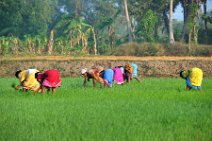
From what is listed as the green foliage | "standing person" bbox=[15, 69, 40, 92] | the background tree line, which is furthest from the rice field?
the green foliage

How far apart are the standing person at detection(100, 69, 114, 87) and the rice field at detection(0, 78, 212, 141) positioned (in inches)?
92.2

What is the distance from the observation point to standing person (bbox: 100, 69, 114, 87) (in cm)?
1476

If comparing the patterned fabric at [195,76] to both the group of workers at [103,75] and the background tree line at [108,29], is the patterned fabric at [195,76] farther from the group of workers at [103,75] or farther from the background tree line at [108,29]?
the background tree line at [108,29]

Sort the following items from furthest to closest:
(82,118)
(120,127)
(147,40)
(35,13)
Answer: (35,13)
(147,40)
(82,118)
(120,127)

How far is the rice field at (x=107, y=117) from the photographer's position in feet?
22.0

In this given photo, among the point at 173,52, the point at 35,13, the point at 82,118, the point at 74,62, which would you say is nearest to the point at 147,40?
the point at 173,52

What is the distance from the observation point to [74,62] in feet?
75.7

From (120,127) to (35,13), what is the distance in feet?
122

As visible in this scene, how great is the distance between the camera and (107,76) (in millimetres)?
14828

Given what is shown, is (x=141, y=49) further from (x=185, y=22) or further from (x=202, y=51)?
(x=185, y=22)

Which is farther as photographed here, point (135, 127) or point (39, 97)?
point (39, 97)

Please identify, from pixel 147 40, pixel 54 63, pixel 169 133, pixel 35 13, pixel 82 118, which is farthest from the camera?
pixel 35 13

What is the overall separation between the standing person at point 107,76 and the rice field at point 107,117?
7.69 feet

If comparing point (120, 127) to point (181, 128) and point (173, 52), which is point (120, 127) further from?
point (173, 52)
